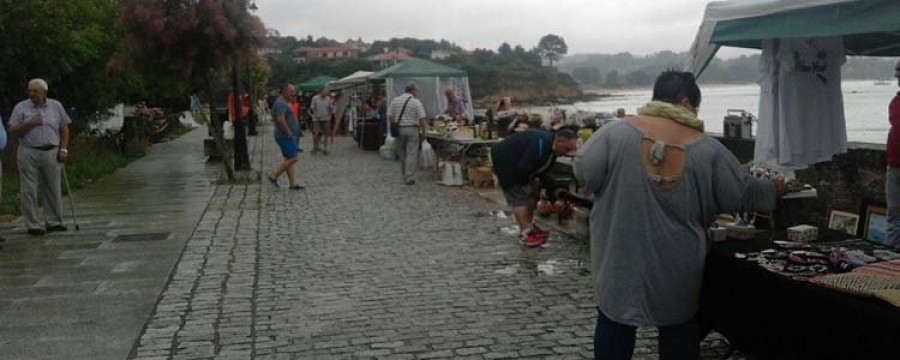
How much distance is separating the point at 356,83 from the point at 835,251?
23.0m

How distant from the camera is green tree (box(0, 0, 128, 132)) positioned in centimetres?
1359

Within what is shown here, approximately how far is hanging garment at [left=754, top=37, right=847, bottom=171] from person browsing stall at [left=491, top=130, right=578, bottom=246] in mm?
1750

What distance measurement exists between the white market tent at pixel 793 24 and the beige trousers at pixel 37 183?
21.5 feet

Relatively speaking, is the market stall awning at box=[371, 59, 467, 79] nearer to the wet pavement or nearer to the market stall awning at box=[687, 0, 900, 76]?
the wet pavement

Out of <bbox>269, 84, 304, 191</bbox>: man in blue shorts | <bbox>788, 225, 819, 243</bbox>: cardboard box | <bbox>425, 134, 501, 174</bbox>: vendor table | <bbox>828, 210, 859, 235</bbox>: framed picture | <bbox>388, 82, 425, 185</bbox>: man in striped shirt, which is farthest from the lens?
<bbox>425, 134, 501, 174</bbox>: vendor table

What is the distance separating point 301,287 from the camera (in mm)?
6445

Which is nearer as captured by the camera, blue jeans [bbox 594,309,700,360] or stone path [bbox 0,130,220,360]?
blue jeans [bbox 594,309,700,360]

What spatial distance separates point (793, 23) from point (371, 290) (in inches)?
146

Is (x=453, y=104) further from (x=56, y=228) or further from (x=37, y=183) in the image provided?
(x=37, y=183)

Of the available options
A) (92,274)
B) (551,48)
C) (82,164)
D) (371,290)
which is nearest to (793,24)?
(371,290)

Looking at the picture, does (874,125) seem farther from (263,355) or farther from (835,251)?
(263,355)

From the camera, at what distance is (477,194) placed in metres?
11.9

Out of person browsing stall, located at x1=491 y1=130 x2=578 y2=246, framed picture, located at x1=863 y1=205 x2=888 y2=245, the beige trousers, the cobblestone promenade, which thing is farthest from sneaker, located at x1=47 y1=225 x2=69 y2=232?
framed picture, located at x1=863 y1=205 x2=888 y2=245

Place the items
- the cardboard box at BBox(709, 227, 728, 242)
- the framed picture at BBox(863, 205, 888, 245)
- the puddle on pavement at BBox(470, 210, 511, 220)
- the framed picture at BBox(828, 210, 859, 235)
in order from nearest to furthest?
1. the cardboard box at BBox(709, 227, 728, 242)
2. the framed picture at BBox(863, 205, 888, 245)
3. the framed picture at BBox(828, 210, 859, 235)
4. the puddle on pavement at BBox(470, 210, 511, 220)
